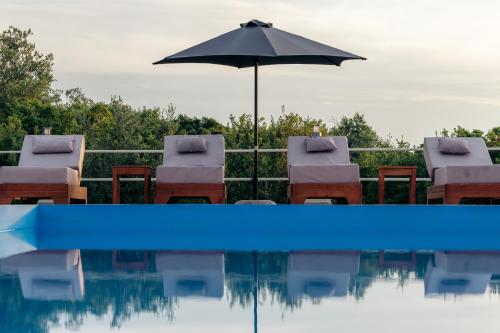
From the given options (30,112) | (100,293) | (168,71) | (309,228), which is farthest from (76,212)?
(30,112)

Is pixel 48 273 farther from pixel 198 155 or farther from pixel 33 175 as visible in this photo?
pixel 198 155

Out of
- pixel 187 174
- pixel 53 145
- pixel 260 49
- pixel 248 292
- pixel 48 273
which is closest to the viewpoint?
pixel 248 292

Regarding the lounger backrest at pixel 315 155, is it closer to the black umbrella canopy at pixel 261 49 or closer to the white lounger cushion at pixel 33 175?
the black umbrella canopy at pixel 261 49

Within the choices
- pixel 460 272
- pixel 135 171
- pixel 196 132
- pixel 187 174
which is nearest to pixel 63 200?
pixel 135 171

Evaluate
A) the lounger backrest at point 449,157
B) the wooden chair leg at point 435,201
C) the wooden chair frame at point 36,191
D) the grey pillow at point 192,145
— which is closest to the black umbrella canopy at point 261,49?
the grey pillow at point 192,145

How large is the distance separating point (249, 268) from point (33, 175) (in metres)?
3.36

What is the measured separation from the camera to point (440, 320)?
3145 mm

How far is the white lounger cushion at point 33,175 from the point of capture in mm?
7547

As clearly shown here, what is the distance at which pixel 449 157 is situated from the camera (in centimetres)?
810

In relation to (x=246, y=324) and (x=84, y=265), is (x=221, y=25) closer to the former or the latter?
(x=84, y=265)

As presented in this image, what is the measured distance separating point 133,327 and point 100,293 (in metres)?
0.79

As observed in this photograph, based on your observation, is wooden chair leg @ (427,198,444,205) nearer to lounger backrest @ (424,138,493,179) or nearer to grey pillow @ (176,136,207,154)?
lounger backrest @ (424,138,493,179)

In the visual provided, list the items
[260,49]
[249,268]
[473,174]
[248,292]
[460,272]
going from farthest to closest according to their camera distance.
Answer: [260,49], [473,174], [249,268], [460,272], [248,292]

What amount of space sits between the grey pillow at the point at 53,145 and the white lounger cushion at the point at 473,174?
3.49m
